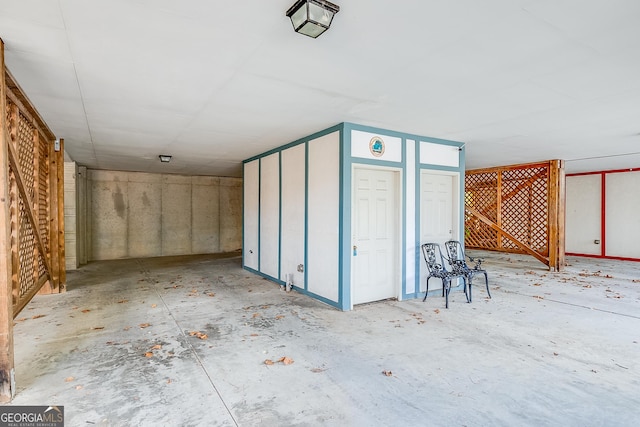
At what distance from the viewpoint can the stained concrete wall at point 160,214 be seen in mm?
9328

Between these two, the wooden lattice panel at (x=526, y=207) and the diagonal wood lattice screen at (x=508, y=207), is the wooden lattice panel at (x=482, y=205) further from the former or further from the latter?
the wooden lattice panel at (x=526, y=207)

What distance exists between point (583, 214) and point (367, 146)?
887 cm

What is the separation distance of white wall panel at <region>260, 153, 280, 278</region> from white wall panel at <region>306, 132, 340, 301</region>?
121 centimetres

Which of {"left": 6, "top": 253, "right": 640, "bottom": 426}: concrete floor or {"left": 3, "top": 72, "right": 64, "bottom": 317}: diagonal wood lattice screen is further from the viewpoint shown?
{"left": 3, "top": 72, "right": 64, "bottom": 317}: diagonal wood lattice screen

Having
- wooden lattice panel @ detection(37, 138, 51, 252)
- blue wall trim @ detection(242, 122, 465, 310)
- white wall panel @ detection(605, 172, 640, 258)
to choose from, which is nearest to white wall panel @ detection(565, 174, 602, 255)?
white wall panel @ detection(605, 172, 640, 258)

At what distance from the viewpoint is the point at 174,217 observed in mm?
10227

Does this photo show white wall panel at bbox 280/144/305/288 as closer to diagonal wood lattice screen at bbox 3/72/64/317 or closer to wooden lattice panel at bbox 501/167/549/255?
diagonal wood lattice screen at bbox 3/72/64/317

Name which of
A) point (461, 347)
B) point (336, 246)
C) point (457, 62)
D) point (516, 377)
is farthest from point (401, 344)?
point (457, 62)

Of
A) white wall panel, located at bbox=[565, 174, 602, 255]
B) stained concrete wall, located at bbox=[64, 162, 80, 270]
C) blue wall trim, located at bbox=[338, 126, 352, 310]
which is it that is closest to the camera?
blue wall trim, located at bbox=[338, 126, 352, 310]

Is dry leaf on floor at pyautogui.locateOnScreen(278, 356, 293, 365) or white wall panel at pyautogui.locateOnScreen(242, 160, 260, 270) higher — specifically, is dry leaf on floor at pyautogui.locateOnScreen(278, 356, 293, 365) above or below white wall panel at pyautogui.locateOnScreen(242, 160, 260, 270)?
below

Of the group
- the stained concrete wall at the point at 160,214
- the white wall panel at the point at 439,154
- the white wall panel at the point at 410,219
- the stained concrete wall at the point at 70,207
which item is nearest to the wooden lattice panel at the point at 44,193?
the stained concrete wall at the point at 70,207

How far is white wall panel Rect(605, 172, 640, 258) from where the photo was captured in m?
8.94

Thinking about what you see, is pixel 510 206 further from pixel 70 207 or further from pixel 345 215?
pixel 70 207

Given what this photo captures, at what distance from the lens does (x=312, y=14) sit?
1878 mm
